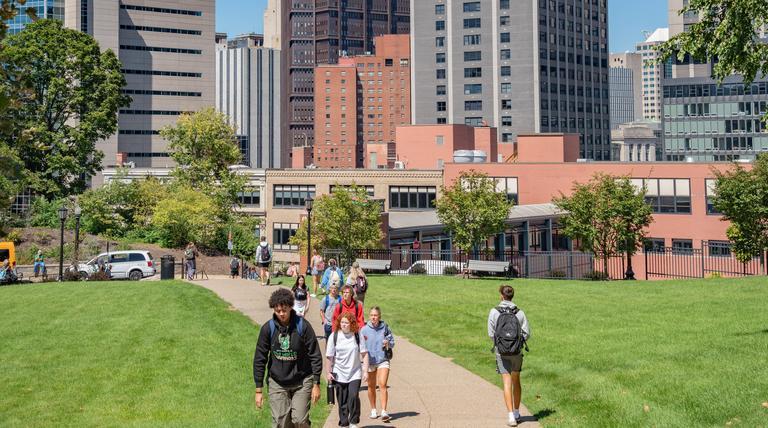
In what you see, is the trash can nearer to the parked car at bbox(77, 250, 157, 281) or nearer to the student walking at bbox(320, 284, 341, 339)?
the parked car at bbox(77, 250, 157, 281)

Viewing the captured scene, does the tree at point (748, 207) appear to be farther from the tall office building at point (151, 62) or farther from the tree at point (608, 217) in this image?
the tall office building at point (151, 62)

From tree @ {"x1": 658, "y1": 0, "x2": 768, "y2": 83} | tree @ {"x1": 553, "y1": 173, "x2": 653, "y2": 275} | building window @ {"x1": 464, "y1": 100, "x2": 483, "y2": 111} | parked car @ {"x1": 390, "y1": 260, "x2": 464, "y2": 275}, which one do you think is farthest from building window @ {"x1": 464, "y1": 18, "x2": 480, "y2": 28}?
tree @ {"x1": 658, "y1": 0, "x2": 768, "y2": 83}

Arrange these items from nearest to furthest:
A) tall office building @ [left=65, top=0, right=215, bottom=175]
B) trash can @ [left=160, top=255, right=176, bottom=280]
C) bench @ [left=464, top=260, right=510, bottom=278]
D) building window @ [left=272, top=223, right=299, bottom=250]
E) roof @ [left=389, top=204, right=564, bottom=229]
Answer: bench @ [left=464, top=260, right=510, bottom=278], trash can @ [left=160, top=255, right=176, bottom=280], roof @ [left=389, top=204, right=564, bottom=229], building window @ [left=272, top=223, right=299, bottom=250], tall office building @ [left=65, top=0, right=215, bottom=175]

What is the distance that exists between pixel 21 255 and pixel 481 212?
32.4 metres

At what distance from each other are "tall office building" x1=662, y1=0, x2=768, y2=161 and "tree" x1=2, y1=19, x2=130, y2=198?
414 ft

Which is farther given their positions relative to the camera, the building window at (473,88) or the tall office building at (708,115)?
the tall office building at (708,115)

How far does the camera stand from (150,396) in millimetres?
14930

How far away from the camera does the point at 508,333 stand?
42.4ft

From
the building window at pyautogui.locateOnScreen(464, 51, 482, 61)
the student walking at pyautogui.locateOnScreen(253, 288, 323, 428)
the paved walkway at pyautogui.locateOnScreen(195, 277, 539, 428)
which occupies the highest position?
the building window at pyautogui.locateOnScreen(464, 51, 482, 61)

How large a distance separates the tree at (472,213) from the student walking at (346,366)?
2823 centimetres

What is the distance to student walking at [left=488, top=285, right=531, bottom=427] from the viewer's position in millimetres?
12930

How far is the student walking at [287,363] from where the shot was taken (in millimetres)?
10406

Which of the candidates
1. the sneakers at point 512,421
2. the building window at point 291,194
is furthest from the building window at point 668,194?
the sneakers at point 512,421

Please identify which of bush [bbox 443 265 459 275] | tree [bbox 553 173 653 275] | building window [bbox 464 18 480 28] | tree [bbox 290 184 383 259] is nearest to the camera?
bush [bbox 443 265 459 275]
